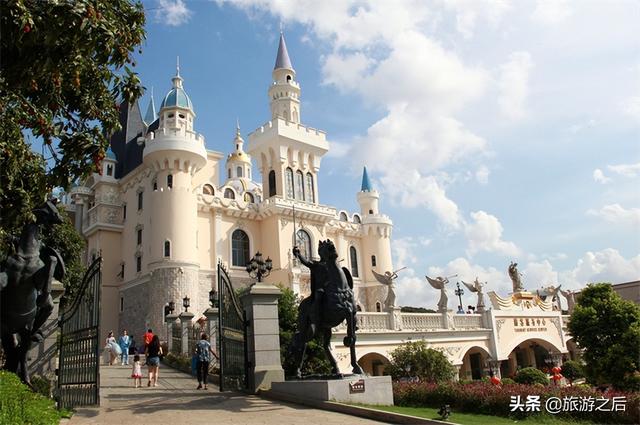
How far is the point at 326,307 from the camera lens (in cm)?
1053

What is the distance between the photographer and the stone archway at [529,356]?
34625 millimetres

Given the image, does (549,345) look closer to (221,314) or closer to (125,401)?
(221,314)

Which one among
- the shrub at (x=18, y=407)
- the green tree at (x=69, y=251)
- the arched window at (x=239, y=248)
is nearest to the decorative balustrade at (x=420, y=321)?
the arched window at (x=239, y=248)

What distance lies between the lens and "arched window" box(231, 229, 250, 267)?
37156 mm

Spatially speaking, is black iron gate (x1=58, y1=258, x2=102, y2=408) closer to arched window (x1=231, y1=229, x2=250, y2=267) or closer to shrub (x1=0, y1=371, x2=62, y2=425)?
shrub (x1=0, y1=371, x2=62, y2=425)

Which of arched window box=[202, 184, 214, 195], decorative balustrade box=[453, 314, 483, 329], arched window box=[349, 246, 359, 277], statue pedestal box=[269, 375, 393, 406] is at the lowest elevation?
statue pedestal box=[269, 375, 393, 406]

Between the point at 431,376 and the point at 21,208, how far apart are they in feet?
58.9

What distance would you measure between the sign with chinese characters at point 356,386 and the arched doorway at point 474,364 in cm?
2070

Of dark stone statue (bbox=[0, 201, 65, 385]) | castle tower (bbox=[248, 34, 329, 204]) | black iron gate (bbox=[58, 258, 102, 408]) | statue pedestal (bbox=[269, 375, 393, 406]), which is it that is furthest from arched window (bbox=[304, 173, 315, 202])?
dark stone statue (bbox=[0, 201, 65, 385])

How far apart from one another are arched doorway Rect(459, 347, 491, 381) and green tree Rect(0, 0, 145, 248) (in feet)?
83.2

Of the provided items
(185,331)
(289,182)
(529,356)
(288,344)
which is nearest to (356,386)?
(288,344)

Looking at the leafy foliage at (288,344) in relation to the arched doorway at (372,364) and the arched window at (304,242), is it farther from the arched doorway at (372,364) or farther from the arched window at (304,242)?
the arched window at (304,242)

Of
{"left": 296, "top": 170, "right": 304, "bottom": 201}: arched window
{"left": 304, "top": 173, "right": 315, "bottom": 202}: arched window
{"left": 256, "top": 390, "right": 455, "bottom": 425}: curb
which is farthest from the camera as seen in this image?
{"left": 304, "top": 173, "right": 315, "bottom": 202}: arched window

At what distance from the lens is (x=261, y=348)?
11703mm
